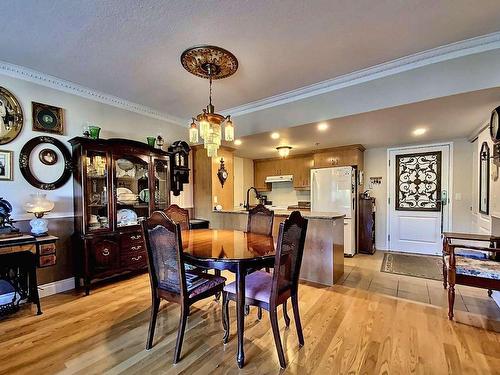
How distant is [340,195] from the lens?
4.82 meters

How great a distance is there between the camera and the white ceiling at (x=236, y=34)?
6.02 ft

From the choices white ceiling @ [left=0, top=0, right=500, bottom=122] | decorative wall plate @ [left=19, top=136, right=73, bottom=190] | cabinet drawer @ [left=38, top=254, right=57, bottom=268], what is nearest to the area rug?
white ceiling @ [left=0, top=0, right=500, bottom=122]

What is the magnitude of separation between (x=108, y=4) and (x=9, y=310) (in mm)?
3059

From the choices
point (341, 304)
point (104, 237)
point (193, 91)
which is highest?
point (193, 91)

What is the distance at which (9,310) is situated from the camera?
2.53m

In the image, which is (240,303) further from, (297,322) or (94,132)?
(94,132)

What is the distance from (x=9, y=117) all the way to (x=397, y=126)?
15.9 ft

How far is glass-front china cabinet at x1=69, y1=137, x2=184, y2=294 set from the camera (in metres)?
3.01

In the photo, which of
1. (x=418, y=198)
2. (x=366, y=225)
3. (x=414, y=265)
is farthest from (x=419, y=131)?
(x=414, y=265)

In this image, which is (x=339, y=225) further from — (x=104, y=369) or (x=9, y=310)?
(x=9, y=310)

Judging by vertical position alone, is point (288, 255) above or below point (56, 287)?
above

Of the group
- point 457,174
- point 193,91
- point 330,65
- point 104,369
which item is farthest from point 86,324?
point 457,174

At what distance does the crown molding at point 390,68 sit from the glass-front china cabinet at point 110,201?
187 cm

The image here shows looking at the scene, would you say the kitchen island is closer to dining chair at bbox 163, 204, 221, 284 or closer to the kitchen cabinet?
dining chair at bbox 163, 204, 221, 284
